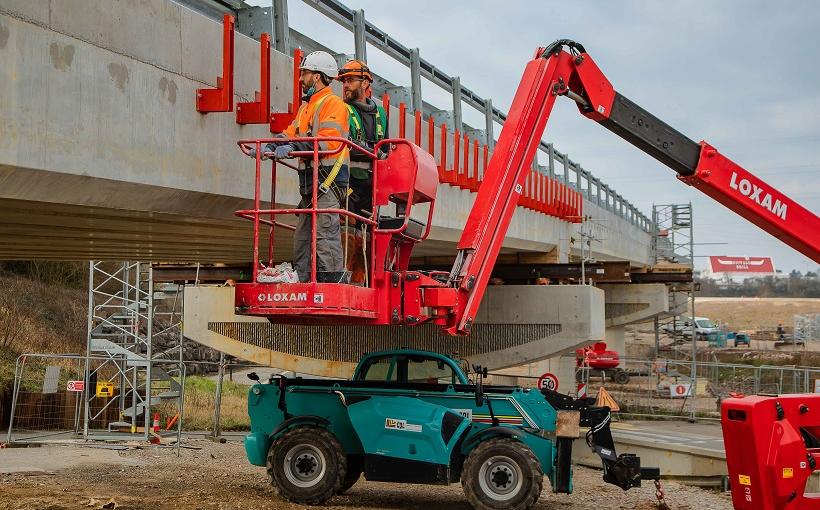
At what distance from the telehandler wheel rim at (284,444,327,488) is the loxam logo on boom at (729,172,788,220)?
235 inches

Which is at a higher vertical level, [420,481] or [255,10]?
[255,10]

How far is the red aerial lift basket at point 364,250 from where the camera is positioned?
8.41 metres

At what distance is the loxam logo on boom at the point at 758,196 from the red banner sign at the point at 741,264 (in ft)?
316

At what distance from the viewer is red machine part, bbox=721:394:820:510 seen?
8203mm

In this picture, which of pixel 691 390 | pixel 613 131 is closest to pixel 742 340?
pixel 691 390

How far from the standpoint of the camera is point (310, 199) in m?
8.85

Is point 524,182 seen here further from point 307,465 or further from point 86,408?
point 86,408

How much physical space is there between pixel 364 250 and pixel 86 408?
11.0m

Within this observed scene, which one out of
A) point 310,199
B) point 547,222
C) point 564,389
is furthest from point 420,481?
point 564,389

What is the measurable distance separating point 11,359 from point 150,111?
A: 63.0 feet

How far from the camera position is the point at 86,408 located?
59.3 ft

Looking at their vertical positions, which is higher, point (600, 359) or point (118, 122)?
point (118, 122)

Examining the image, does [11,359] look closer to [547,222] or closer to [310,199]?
[547,222]

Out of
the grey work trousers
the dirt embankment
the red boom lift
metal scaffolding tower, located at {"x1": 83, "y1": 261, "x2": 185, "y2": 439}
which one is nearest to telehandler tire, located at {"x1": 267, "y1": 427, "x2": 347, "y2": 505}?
the red boom lift
